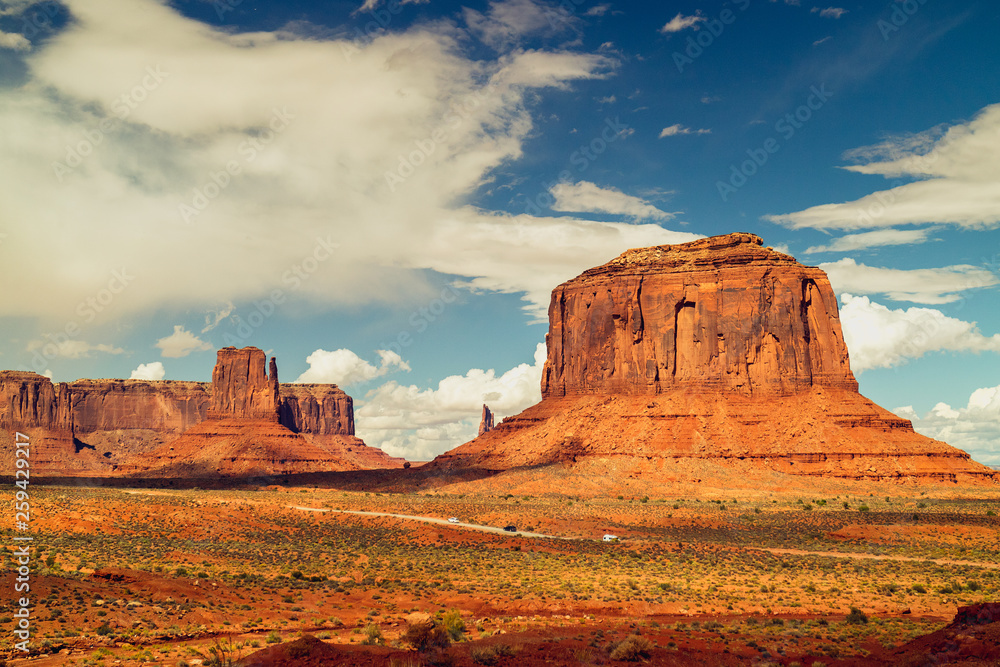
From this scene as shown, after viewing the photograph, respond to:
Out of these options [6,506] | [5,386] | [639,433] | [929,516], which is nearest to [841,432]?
[639,433]

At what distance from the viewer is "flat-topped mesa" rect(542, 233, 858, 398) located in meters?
85.4

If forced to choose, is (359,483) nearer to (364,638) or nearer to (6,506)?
(6,506)

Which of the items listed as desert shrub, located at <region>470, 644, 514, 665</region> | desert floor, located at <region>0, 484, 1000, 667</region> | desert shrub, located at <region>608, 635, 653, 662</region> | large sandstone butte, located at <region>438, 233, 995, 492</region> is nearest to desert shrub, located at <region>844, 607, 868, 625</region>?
desert floor, located at <region>0, 484, 1000, 667</region>

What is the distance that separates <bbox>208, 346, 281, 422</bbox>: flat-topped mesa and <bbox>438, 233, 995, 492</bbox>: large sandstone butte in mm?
64722

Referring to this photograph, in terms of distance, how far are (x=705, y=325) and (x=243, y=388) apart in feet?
320

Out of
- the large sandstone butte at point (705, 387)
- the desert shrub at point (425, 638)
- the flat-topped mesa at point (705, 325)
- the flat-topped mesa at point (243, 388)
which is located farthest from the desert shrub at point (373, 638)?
the flat-topped mesa at point (243, 388)

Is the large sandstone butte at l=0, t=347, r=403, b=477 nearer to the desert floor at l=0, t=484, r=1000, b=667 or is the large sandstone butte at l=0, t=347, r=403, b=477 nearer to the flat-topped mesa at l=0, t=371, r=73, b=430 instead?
the flat-topped mesa at l=0, t=371, r=73, b=430

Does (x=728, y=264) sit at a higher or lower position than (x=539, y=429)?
higher

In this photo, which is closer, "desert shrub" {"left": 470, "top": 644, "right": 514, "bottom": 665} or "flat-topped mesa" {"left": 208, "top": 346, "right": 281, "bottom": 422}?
"desert shrub" {"left": 470, "top": 644, "right": 514, "bottom": 665}

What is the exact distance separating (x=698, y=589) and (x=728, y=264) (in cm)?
7174

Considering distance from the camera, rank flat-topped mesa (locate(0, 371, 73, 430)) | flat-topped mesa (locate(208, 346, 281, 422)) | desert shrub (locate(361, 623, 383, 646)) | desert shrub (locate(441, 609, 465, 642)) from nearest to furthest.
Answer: desert shrub (locate(361, 623, 383, 646)), desert shrub (locate(441, 609, 465, 642)), flat-topped mesa (locate(208, 346, 281, 422)), flat-topped mesa (locate(0, 371, 73, 430))

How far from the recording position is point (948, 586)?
24.9 m

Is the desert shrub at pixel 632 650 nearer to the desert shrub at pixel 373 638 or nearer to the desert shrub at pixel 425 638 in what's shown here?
the desert shrub at pixel 425 638

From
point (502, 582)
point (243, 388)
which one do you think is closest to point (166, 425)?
point (243, 388)
